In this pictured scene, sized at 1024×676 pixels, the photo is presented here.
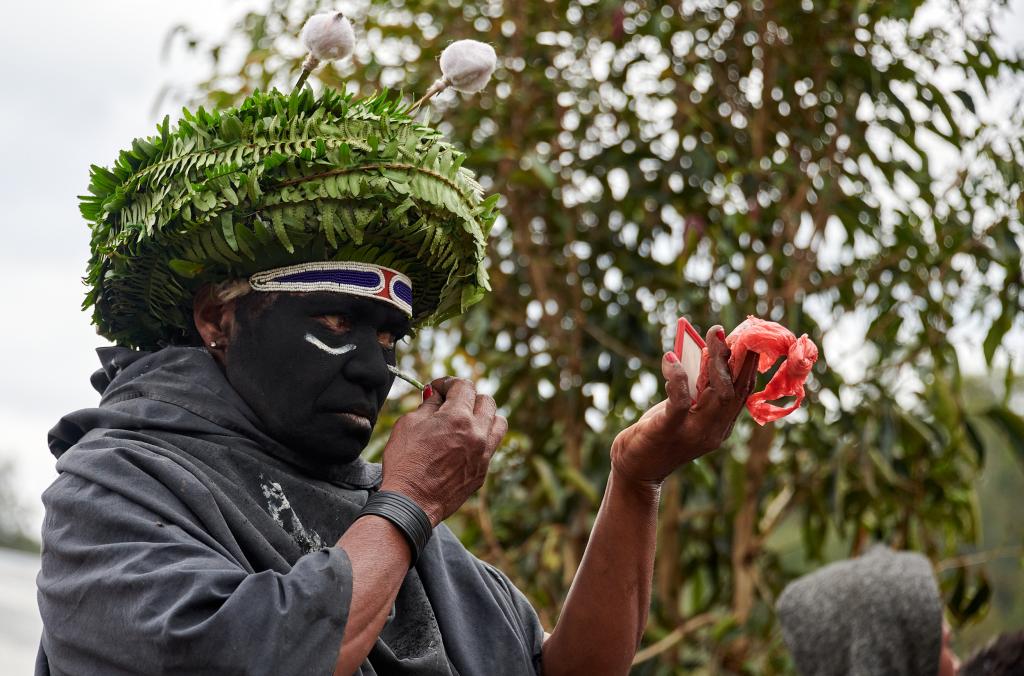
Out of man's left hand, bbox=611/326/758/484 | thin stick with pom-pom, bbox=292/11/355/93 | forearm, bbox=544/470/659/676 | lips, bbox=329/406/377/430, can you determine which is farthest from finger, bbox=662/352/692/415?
thin stick with pom-pom, bbox=292/11/355/93

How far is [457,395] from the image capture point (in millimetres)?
2049

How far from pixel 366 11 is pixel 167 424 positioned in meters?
3.73

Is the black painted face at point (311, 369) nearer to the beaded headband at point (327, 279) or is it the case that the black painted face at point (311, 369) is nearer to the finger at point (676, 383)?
the beaded headband at point (327, 279)

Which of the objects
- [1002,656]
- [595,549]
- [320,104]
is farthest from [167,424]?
[1002,656]

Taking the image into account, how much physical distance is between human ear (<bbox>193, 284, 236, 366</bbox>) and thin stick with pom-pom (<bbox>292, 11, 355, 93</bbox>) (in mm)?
460

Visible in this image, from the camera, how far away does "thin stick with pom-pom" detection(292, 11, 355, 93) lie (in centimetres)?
220

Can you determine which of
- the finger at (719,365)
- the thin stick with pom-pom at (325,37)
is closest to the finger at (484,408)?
the finger at (719,365)

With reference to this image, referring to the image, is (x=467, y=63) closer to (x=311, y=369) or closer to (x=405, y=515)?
(x=311, y=369)

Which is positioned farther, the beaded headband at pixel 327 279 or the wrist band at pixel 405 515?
the beaded headband at pixel 327 279

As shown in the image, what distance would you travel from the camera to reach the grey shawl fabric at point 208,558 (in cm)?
160

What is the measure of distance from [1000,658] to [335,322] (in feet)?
5.77

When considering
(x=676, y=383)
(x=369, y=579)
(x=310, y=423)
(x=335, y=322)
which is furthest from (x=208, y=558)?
(x=676, y=383)

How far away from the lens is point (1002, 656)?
2.72m

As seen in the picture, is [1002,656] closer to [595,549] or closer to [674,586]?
[595,549]
